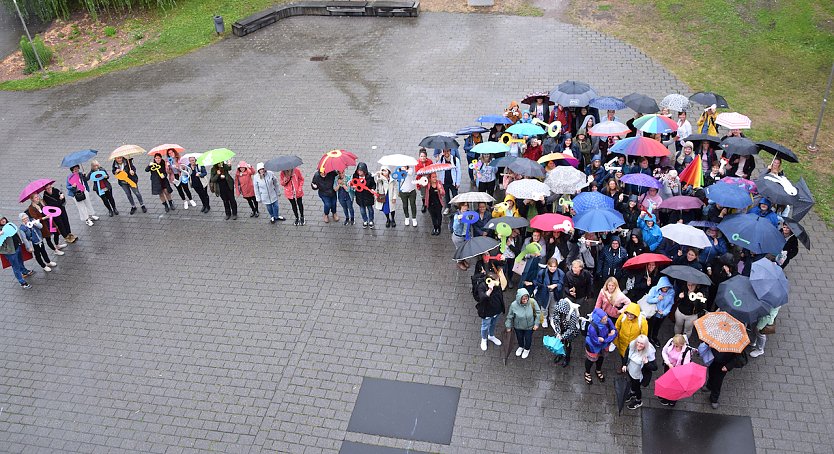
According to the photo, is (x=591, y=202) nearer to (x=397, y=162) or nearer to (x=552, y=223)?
(x=552, y=223)

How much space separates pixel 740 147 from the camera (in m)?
11.5

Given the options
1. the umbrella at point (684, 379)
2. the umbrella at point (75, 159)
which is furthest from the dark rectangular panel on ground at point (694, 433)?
the umbrella at point (75, 159)

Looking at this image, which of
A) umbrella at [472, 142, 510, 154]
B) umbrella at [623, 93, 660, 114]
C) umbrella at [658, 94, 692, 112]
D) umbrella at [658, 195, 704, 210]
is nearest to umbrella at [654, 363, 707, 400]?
umbrella at [658, 195, 704, 210]

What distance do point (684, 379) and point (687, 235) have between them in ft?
7.97

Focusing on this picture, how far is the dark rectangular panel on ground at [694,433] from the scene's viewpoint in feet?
27.5

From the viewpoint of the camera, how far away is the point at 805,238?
9938 millimetres

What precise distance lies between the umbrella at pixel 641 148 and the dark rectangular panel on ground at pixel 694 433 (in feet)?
14.7

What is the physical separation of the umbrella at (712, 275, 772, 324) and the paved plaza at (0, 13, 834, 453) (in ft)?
4.27

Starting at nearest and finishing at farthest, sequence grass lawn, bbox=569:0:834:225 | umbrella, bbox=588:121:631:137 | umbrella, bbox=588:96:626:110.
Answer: umbrella, bbox=588:121:631:137, umbrella, bbox=588:96:626:110, grass lawn, bbox=569:0:834:225

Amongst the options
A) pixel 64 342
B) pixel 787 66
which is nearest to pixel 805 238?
pixel 787 66

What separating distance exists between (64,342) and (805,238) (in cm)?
1243

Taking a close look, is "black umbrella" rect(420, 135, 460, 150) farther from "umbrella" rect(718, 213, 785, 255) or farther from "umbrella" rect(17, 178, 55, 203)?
"umbrella" rect(17, 178, 55, 203)

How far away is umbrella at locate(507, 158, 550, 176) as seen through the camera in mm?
11148

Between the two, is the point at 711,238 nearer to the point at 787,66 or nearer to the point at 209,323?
the point at 209,323
